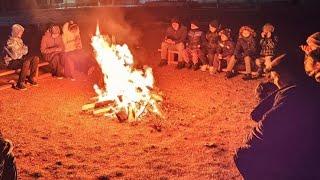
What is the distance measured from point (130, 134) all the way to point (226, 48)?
491 centimetres

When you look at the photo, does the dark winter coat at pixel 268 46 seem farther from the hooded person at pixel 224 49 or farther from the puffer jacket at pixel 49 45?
the puffer jacket at pixel 49 45

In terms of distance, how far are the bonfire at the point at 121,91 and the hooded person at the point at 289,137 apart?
4.80 metres

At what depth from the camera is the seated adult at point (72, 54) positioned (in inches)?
429

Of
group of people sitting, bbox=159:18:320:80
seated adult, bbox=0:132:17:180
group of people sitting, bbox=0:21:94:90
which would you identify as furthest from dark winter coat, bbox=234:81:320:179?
group of people sitting, bbox=0:21:94:90

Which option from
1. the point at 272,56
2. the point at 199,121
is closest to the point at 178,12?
the point at 272,56

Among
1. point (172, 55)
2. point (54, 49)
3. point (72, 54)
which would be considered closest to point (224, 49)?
point (172, 55)

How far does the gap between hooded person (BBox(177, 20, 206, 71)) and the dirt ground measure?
1.50 m

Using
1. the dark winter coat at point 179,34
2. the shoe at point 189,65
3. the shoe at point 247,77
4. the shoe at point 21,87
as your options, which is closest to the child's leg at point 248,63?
the shoe at point 247,77

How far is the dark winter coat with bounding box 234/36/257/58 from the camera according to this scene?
1077 centimetres

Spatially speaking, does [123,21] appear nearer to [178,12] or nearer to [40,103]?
[178,12]

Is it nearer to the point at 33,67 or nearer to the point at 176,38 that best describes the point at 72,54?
the point at 33,67

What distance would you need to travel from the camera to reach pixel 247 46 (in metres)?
10.8

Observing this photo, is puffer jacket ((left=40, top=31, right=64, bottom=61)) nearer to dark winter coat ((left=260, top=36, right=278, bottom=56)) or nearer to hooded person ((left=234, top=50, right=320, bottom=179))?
dark winter coat ((left=260, top=36, right=278, bottom=56))

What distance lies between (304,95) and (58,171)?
3814 millimetres
